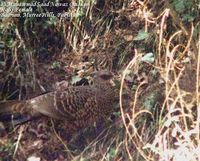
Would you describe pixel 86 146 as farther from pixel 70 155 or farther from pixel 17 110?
pixel 17 110

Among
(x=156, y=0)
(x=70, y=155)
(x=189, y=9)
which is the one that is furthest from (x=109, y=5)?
(x=70, y=155)

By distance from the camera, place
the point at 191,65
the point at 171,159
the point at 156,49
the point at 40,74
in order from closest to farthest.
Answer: the point at 171,159, the point at 191,65, the point at 156,49, the point at 40,74

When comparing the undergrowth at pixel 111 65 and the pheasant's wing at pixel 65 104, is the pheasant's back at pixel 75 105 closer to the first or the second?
the pheasant's wing at pixel 65 104

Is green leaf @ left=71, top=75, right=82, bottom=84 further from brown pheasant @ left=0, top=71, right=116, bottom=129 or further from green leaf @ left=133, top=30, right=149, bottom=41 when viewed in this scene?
green leaf @ left=133, top=30, right=149, bottom=41

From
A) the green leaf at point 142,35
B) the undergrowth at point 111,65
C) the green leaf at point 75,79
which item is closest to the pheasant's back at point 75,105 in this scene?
A: the undergrowth at point 111,65

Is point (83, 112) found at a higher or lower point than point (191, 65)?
lower

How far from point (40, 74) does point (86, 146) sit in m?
0.94

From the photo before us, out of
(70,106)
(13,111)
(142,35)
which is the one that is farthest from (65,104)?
(142,35)

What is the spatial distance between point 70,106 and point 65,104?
39mm

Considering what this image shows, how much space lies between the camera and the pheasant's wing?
4.20 meters

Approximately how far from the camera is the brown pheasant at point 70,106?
420 centimetres

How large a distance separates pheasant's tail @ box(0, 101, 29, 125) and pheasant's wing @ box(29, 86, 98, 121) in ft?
0.28

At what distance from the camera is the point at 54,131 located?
4340 millimetres

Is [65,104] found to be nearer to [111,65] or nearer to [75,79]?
[75,79]
